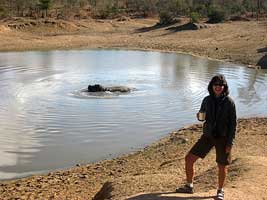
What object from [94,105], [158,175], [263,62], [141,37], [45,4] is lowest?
[94,105]

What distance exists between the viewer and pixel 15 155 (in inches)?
463

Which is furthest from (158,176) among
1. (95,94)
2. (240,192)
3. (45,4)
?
(45,4)

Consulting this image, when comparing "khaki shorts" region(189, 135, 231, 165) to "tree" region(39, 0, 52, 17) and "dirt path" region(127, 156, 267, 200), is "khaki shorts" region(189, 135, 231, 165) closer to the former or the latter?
"dirt path" region(127, 156, 267, 200)

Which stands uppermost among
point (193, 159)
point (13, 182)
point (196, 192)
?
point (193, 159)

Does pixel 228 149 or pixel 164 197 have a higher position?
pixel 228 149

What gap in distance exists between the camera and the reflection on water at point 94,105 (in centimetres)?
1225

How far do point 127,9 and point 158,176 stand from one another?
60925 millimetres

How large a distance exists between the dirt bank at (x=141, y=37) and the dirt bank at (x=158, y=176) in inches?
626

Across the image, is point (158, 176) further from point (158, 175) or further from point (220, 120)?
point (220, 120)

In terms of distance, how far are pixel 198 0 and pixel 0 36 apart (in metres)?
37.9

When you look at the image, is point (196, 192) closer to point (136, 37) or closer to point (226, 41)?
point (226, 41)

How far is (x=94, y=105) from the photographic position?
17.1 metres

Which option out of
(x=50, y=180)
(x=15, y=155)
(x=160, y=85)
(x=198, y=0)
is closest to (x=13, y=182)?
(x=50, y=180)

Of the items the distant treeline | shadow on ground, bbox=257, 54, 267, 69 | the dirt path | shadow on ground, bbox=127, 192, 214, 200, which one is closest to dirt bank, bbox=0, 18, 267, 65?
shadow on ground, bbox=257, 54, 267, 69
